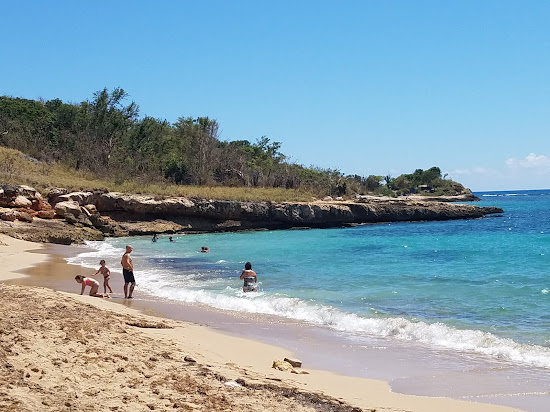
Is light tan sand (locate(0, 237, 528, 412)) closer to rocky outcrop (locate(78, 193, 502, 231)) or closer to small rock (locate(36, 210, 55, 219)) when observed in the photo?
small rock (locate(36, 210, 55, 219))

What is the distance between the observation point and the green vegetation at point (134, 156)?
48.6 metres

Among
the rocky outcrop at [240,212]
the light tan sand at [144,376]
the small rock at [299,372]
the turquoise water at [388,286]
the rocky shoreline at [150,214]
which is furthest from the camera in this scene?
the rocky outcrop at [240,212]

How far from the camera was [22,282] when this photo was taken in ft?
51.5

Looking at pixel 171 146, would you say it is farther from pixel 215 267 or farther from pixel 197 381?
pixel 197 381

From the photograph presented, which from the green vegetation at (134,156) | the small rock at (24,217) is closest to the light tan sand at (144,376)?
the small rock at (24,217)

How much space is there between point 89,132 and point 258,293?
47499 mm

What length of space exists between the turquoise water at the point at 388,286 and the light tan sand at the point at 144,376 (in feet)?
11.4

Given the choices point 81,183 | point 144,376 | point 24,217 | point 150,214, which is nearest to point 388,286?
point 144,376

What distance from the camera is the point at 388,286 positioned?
683 inches

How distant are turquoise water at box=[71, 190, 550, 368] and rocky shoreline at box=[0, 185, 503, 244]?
4.20m

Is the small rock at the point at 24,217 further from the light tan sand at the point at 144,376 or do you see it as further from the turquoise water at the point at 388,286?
the light tan sand at the point at 144,376

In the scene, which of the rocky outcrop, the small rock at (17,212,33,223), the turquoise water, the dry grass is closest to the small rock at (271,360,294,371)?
the turquoise water

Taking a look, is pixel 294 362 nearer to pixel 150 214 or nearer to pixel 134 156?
pixel 150 214

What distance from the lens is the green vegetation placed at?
48594 millimetres
